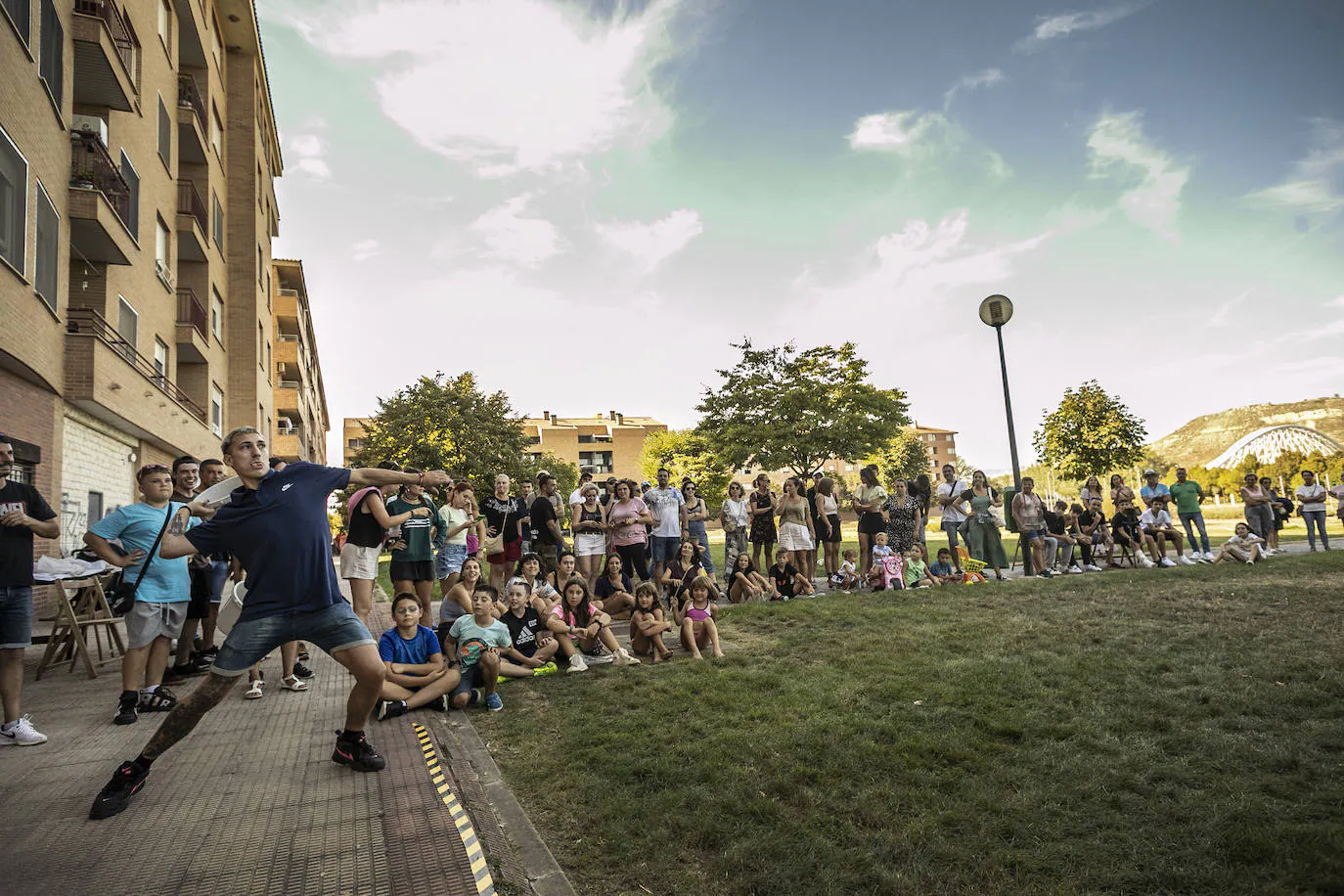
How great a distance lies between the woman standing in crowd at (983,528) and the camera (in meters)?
13.0

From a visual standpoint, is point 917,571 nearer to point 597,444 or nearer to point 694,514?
point 694,514

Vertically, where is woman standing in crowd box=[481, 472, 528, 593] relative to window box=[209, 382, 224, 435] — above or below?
below

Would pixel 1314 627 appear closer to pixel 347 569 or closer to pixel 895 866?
pixel 895 866

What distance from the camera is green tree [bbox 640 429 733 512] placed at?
38.0 metres

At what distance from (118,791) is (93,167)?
14291 millimetres

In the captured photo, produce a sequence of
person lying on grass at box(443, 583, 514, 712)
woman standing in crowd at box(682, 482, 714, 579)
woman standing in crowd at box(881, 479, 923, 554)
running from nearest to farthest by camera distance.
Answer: person lying on grass at box(443, 583, 514, 712) → woman standing in crowd at box(682, 482, 714, 579) → woman standing in crowd at box(881, 479, 923, 554)

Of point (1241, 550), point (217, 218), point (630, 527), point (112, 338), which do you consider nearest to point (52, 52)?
point (112, 338)

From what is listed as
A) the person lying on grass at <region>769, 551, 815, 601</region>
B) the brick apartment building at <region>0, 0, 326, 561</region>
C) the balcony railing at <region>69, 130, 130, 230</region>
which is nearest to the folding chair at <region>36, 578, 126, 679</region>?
the brick apartment building at <region>0, 0, 326, 561</region>

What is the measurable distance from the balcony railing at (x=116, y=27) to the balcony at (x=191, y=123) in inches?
190

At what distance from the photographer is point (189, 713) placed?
4.20m

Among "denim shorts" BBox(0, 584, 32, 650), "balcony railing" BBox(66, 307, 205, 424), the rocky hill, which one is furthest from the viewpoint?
the rocky hill

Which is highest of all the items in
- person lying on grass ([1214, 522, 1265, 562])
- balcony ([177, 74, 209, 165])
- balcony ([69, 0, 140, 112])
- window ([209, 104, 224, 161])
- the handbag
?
window ([209, 104, 224, 161])

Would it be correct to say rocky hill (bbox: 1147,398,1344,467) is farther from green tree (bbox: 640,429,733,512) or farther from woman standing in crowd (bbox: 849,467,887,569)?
woman standing in crowd (bbox: 849,467,887,569)

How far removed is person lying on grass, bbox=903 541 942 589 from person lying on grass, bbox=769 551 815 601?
1.73m
